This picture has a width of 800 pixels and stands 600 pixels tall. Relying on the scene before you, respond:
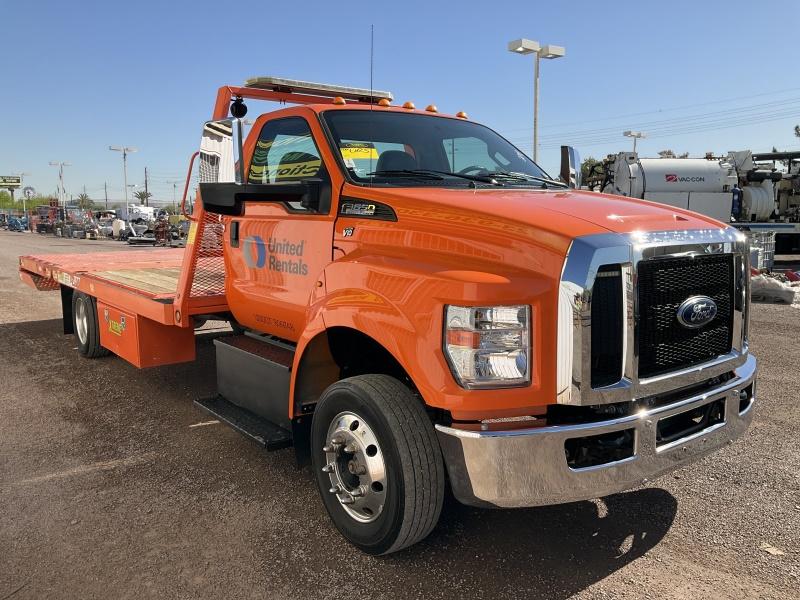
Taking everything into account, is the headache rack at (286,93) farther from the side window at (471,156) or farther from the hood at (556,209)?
the hood at (556,209)

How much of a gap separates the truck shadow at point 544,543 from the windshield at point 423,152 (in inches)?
71.3

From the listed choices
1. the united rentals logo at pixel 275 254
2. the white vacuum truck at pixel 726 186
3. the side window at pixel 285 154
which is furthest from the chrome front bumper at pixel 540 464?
the white vacuum truck at pixel 726 186

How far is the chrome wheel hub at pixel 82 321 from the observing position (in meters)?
6.85

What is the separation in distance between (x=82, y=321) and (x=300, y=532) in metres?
4.81

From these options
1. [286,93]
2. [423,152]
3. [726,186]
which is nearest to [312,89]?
[286,93]

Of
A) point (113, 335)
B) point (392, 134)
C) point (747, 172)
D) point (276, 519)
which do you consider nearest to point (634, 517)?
point (276, 519)

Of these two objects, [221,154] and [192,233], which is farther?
[192,233]

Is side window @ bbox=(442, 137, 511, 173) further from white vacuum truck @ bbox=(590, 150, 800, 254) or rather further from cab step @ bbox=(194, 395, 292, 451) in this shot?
white vacuum truck @ bbox=(590, 150, 800, 254)

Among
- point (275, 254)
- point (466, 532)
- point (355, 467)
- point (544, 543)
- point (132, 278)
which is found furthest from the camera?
point (132, 278)

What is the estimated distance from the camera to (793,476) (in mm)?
3883

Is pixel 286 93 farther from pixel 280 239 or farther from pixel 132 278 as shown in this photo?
pixel 132 278

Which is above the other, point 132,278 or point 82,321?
point 132,278

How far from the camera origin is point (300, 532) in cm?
330

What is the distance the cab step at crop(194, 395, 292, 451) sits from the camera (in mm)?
3536
